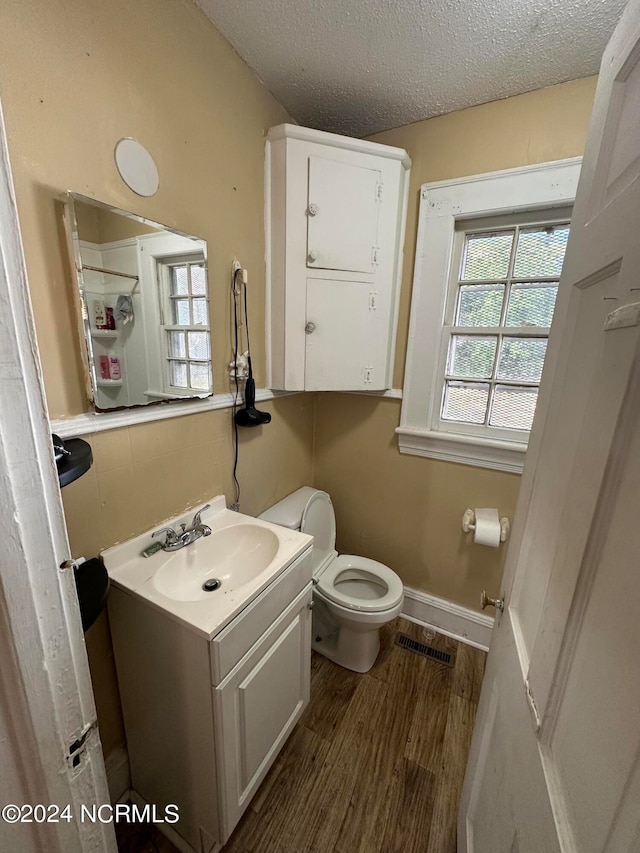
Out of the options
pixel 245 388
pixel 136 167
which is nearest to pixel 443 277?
pixel 245 388

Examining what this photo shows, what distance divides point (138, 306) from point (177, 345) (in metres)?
0.17

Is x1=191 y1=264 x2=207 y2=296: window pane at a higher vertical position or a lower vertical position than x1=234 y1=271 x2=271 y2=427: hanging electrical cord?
higher

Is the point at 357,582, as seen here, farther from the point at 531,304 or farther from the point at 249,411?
the point at 531,304

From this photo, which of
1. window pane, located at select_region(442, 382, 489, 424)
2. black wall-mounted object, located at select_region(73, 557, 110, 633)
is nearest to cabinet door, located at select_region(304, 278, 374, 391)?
window pane, located at select_region(442, 382, 489, 424)

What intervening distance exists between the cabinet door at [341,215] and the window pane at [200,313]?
53cm

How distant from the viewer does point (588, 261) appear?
58 cm

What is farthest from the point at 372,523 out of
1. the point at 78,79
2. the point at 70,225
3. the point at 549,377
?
the point at 78,79

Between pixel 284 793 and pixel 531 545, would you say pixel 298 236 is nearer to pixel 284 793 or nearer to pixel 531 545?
pixel 531 545

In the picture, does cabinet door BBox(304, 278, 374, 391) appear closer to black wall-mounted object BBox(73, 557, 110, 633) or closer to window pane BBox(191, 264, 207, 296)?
window pane BBox(191, 264, 207, 296)

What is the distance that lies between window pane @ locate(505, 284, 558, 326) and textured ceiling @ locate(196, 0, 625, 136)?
2.39 ft

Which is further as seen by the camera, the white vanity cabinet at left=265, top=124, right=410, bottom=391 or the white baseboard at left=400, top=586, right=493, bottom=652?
the white baseboard at left=400, top=586, right=493, bottom=652

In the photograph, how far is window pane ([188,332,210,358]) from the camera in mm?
1199

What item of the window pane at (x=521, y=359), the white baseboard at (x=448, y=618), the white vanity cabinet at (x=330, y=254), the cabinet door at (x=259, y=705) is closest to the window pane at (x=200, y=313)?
the white vanity cabinet at (x=330, y=254)

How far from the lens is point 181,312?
1.16 m
